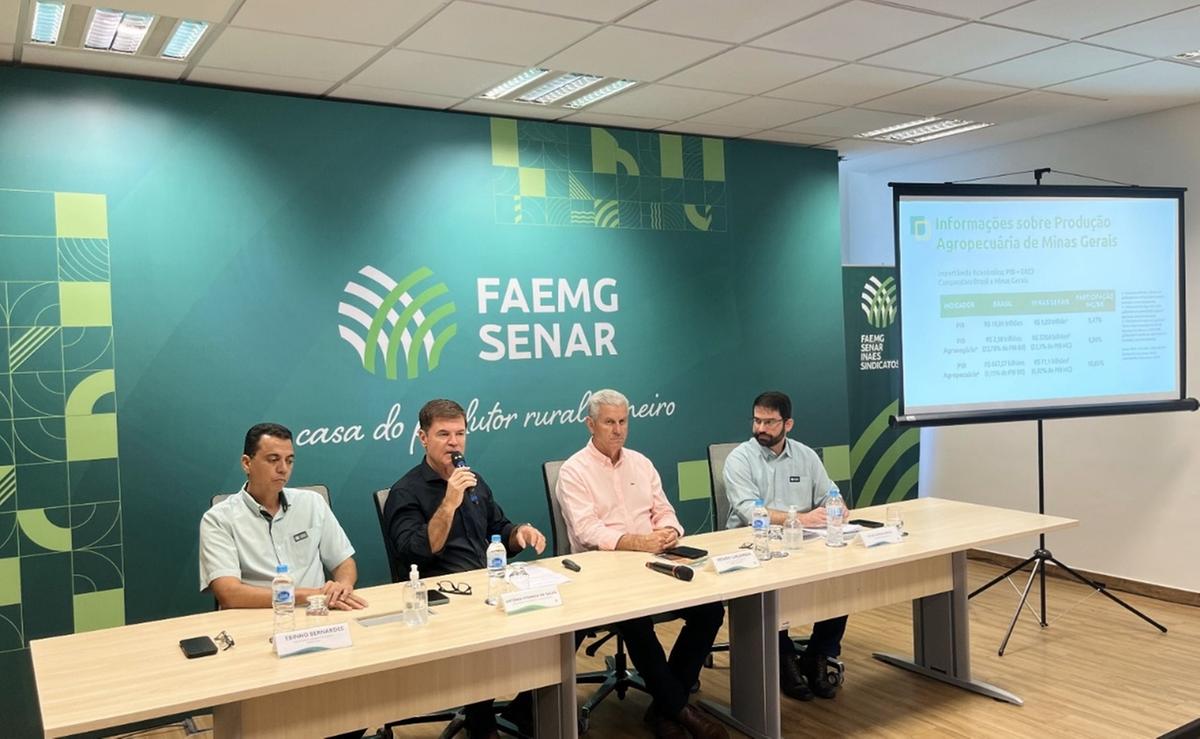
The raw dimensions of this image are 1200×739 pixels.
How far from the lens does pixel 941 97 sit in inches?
197

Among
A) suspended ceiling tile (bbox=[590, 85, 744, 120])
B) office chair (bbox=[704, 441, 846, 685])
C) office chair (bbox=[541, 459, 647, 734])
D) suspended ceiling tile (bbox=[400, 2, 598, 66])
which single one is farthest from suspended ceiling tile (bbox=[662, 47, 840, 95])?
office chair (bbox=[541, 459, 647, 734])

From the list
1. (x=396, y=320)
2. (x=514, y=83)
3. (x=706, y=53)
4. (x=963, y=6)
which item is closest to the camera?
(x=963, y=6)

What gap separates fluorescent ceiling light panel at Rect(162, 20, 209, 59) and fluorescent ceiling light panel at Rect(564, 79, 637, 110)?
1858 millimetres

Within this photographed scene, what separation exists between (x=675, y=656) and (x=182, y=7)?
3.08 metres

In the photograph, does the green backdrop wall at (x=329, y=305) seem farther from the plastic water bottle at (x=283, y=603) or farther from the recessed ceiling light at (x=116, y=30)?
the plastic water bottle at (x=283, y=603)

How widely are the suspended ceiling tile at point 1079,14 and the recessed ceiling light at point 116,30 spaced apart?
3.32m

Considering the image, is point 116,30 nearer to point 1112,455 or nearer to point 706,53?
point 706,53

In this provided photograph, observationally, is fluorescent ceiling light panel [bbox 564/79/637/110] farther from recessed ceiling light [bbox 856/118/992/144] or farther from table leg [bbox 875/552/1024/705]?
table leg [bbox 875/552/1024/705]

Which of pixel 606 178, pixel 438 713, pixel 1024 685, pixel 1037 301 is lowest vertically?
pixel 1024 685

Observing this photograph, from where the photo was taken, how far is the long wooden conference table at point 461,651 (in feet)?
7.56

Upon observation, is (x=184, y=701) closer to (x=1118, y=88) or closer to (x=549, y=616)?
(x=549, y=616)

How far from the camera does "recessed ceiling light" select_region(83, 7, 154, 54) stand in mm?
3443

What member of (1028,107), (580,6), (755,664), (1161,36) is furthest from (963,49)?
(755,664)

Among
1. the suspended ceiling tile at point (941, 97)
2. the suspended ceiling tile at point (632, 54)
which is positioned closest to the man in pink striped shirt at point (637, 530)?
the suspended ceiling tile at point (632, 54)
